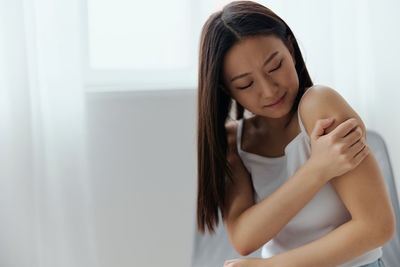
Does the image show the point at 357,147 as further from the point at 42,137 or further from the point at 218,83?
the point at 42,137

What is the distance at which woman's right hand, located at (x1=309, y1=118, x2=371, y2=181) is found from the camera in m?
0.84

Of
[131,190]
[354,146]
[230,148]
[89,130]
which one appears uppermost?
[354,146]

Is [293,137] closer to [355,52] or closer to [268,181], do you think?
[268,181]

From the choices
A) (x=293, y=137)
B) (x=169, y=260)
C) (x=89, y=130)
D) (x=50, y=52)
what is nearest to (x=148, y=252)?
(x=169, y=260)

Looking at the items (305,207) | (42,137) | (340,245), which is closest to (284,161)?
(305,207)

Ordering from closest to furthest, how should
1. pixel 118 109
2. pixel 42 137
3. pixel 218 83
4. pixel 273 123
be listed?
pixel 218 83, pixel 273 123, pixel 42 137, pixel 118 109

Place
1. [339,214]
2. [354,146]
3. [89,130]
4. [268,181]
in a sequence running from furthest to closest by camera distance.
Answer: [89,130] < [268,181] < [339,214] < [354,146]

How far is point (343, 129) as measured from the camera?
0.85 metres

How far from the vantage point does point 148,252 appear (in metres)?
1.84

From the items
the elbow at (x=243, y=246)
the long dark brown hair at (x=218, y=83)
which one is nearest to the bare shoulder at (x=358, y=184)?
the long dark brown hair at (x=218, y=83)

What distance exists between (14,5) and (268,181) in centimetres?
98

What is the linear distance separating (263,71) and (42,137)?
2.98 feet

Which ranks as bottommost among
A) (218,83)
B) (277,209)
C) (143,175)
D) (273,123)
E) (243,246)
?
(143,175)

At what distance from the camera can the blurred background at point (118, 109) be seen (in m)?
1.52
